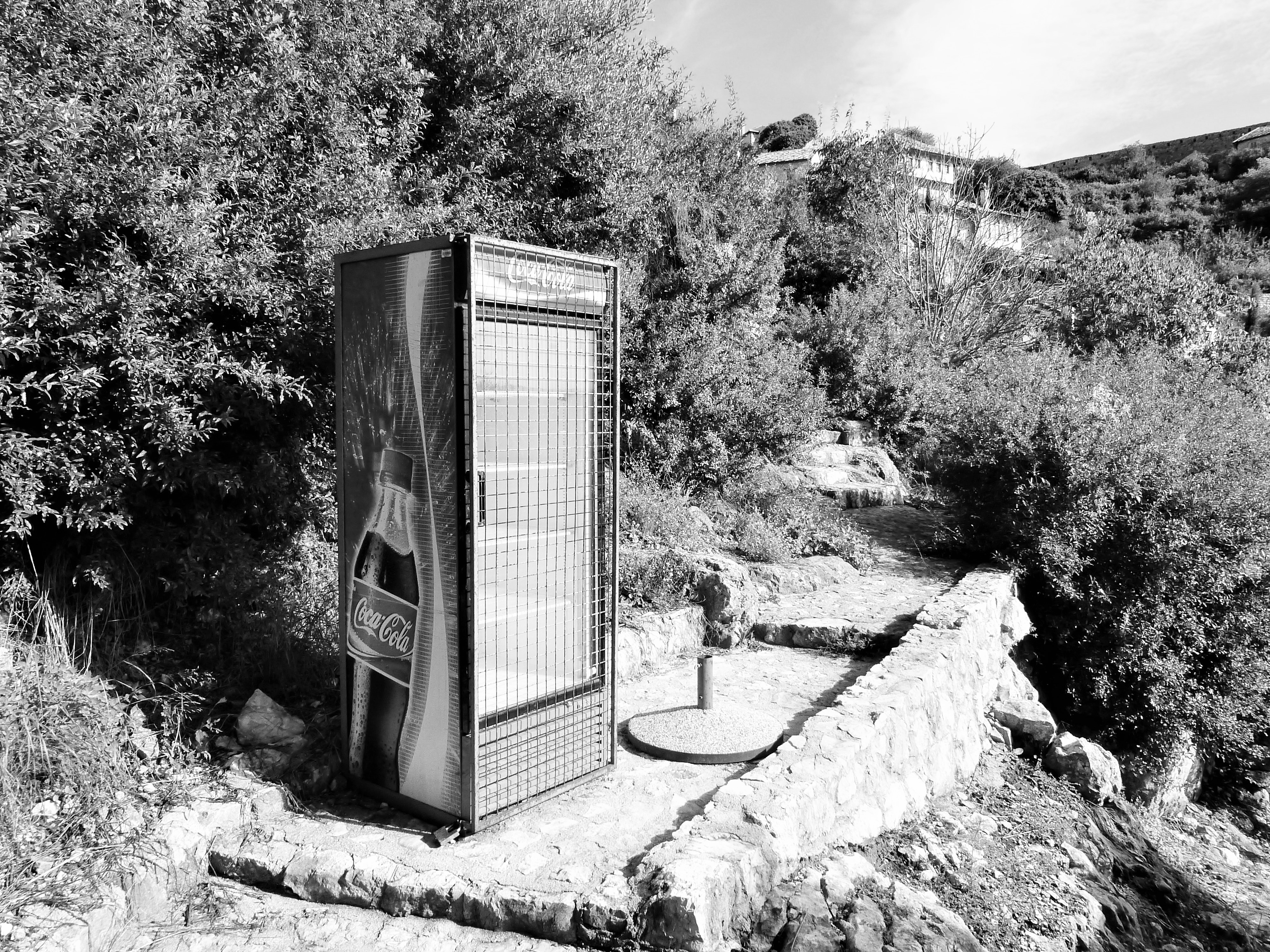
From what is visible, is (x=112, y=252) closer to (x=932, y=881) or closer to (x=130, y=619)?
(x=130, y=619)

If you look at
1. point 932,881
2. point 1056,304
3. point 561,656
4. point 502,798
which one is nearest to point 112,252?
point 561,656

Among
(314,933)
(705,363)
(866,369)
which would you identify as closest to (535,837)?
(314,933)

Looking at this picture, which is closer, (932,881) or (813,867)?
(813,867)

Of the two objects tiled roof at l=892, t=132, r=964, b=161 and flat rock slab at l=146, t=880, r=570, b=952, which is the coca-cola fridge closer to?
flat rock slab at l=146, t=880, r=570, b=952

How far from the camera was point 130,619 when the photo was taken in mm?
4578

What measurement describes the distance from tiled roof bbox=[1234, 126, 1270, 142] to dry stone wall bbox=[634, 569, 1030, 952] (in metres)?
58.2

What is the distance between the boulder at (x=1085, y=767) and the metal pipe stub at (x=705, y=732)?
8.89 ft

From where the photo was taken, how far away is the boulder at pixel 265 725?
4.22m

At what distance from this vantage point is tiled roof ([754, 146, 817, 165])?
2820cm

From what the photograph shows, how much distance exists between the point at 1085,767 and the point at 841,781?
122 inches

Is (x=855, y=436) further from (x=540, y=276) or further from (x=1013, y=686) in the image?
(x=540, y=276)

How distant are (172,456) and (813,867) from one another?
3.69 m

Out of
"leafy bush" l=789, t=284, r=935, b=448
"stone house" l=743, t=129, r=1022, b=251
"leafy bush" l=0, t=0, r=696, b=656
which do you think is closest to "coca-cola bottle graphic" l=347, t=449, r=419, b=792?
"leafy bush" l=0, t=0, r=696, b=656

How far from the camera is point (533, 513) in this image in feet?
13.0
